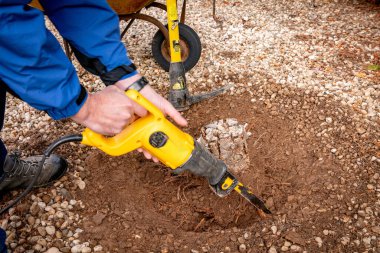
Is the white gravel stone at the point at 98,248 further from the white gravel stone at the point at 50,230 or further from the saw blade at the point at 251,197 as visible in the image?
the saw blade at the point at 251,197

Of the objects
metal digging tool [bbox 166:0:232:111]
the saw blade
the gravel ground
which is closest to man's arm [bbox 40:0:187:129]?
the saw blade

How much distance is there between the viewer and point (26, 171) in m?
2.16

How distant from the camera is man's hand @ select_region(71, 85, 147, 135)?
4.62 feet

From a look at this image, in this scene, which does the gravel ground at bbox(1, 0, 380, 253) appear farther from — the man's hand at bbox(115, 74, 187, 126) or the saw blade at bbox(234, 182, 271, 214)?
the man's hand at bbox(115, 74, 187, 126)

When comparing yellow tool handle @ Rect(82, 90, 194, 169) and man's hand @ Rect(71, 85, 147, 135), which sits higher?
man's hand @ Rect(71, 85, 147, 135)

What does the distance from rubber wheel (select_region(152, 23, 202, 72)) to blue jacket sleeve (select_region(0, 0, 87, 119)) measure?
191 centimetres

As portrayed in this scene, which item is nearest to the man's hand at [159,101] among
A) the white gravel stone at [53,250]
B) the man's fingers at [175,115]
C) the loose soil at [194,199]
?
the man's fingers at [175,115]

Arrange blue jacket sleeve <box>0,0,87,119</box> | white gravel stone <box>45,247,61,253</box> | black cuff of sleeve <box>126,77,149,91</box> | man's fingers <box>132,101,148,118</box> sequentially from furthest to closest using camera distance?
white gravel stone <box>45,247,61,253</box> < black cuff of sleeve <box>126,77,149,91</box> < man's fingers <box>132,101,148,118</box> < blue jacket sleeve <box>0,0,87,119</box>

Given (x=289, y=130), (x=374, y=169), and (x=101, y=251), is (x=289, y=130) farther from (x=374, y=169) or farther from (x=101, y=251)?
(x=101, y=251)

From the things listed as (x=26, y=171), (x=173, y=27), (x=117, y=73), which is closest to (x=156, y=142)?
(x=117, y=73)

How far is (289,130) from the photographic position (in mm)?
2566

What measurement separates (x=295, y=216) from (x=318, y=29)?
8.37 ft

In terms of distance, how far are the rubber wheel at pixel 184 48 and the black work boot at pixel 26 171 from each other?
144 cm

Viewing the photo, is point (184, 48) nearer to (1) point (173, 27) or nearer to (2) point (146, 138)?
(1) point (173, 27)
